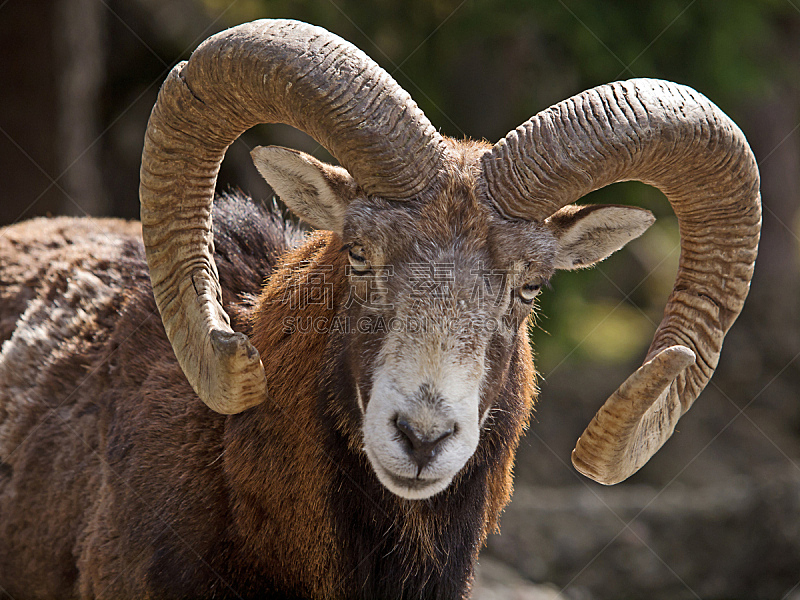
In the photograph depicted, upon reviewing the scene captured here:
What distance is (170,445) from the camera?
5230mm

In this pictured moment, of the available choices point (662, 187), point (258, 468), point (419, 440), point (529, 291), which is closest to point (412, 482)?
point (419, 440)

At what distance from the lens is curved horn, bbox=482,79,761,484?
4.48 m

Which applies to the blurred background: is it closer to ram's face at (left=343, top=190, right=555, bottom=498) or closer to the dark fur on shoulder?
the dark fur on shoulder

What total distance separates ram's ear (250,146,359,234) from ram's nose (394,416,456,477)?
1336mm

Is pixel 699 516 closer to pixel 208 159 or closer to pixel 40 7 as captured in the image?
pixel 208 159

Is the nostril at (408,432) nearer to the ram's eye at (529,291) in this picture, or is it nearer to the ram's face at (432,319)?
the ram's face at (432,319)

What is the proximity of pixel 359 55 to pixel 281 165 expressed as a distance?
84 cm

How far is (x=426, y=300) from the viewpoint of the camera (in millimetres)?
4258

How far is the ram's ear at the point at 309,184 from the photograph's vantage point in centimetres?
472

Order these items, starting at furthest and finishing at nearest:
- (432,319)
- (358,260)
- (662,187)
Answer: (662,187), (358,260), (432,319)

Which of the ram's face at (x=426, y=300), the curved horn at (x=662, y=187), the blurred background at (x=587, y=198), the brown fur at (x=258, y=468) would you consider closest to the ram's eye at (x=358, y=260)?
the ram's face at (x=426, y=300)

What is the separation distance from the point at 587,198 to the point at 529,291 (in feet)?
19.7

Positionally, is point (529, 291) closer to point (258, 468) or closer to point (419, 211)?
point (419, 211)

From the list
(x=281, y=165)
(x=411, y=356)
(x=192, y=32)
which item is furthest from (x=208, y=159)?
(x=192, y=32)
